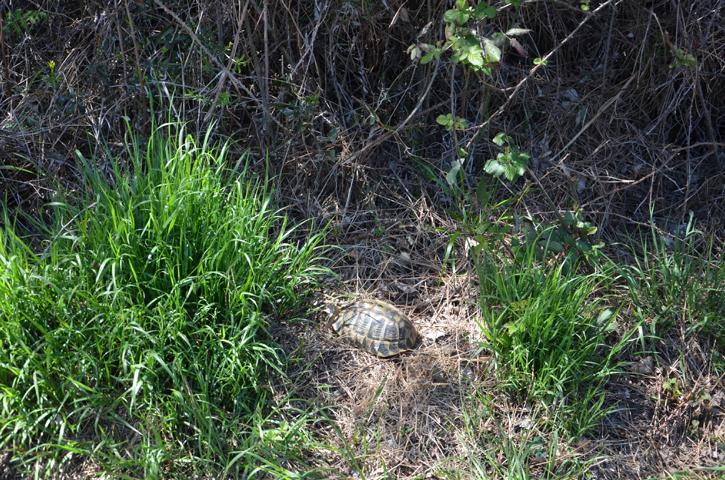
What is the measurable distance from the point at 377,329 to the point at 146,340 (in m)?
0.99

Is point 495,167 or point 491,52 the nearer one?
point 491,52

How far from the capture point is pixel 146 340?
326 centimetres

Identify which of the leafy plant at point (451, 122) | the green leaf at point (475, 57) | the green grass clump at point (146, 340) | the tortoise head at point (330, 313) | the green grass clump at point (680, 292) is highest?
the green leaf at point (475, 57)

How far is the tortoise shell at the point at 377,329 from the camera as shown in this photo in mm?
3623

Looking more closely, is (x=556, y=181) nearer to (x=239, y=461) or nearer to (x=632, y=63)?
(x=632, y=63)

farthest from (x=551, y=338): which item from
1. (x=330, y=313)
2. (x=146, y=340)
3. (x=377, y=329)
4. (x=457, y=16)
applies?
(x=146, y=340)

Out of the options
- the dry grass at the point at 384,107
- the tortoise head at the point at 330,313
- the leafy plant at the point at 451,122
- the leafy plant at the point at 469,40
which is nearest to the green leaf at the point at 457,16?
the leafy plant at the point at 469,40

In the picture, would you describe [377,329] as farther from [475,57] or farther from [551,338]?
[475,57]

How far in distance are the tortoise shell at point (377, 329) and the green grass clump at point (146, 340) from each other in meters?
0.31

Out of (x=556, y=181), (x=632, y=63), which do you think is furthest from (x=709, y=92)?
(x=556, y=181)

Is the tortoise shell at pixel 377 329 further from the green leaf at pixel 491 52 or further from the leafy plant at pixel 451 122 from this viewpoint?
the green leaf at pixel 491 52

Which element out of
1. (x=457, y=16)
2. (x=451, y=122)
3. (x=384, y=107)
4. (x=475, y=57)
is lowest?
(x=384, y=107)

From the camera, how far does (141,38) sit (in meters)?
4.47

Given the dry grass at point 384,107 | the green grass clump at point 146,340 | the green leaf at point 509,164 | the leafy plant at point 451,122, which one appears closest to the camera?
the green grass clump at point 146,340
